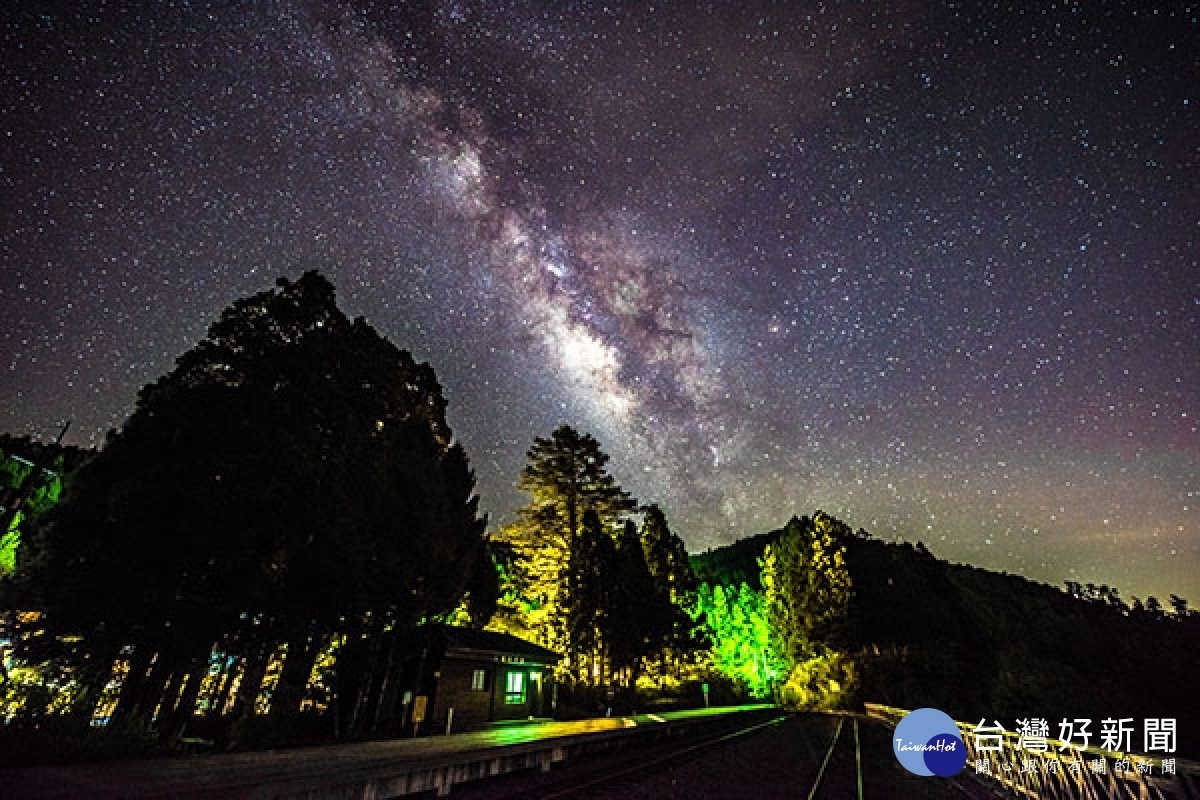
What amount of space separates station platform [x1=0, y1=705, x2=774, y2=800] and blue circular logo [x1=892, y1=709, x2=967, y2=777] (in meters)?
8.84

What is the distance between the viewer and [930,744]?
A: 15.1m

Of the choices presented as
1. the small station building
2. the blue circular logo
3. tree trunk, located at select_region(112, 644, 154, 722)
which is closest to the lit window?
the small station building

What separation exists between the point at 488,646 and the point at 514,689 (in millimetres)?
3375

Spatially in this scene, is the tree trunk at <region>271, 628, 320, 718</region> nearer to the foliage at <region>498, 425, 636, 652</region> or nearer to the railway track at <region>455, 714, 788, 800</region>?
the railway track at <region>455, 714, 788, 800</region>

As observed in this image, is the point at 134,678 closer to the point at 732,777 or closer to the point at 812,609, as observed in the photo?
the point at 732,777

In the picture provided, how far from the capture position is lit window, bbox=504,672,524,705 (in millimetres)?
23244

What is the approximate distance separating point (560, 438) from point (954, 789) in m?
29.0

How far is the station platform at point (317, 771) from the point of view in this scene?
616 cm

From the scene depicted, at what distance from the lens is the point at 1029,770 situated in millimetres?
10625

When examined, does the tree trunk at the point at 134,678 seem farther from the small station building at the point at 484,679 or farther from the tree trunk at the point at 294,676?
the small station building at the point at 484,679

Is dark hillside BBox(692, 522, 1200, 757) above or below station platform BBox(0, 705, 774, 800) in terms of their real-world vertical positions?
above

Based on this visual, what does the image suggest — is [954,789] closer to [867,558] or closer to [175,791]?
[175,791]

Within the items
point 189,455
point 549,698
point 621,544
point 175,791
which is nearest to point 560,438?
point 621,544

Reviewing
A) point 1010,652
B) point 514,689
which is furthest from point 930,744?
point 1010,652
